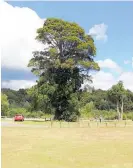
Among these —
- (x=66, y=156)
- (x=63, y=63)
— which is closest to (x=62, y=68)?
(x=63, y=63)

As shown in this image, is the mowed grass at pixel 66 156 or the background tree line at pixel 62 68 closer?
the mowed grass at pixel 66 156

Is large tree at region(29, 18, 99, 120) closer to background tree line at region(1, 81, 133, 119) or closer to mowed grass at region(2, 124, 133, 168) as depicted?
background tree line at region(1, 81, 133, 119)

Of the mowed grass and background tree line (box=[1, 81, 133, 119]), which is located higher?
background tree line (box=[1, 81, 133, 119])

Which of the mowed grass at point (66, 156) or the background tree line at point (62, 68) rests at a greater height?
the background tree line at point (62, 68)

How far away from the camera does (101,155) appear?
15734 mm

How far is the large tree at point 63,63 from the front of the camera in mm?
46875

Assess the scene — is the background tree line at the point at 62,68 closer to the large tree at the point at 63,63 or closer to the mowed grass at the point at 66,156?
the large tree at the point at 63,63

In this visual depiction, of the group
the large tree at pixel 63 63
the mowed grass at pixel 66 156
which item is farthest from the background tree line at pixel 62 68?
the mowed grass at pixel 66 156

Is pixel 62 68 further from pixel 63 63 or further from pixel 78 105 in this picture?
pixel 78 105

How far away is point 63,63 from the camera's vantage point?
46406 mm

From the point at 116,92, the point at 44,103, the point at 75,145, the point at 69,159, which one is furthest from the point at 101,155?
the point at 116,92

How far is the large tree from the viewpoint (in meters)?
46.9

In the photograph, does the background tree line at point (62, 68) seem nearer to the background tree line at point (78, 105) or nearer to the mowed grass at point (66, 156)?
the background tree line at point (78, 105)

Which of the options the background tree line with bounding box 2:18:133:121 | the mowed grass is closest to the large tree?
the background tree line with bounding box 2:18:133:121
